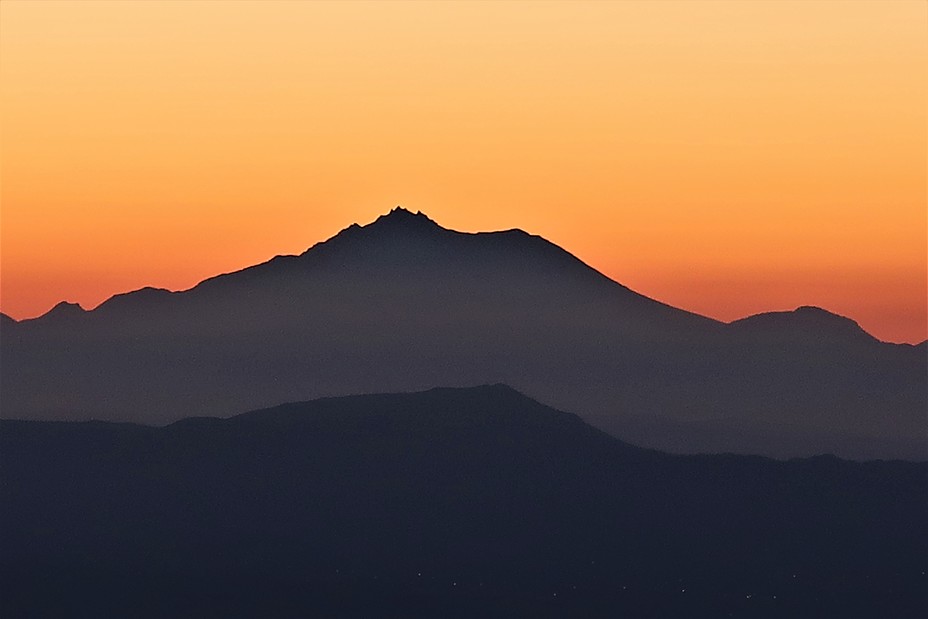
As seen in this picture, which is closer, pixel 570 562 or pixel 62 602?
pixel 62 602

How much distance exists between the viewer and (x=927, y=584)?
A: 19025 cm

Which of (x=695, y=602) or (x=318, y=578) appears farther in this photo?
(x=318, y=578)

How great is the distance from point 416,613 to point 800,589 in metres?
46.7

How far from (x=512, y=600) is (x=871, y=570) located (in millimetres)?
47431

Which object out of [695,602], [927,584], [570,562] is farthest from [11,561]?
[927,584]

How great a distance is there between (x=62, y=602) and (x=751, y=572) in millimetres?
80553

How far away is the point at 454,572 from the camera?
194 meters

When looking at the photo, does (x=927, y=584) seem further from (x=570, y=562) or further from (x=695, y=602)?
(x=570, y=562)

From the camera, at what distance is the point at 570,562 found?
198375mm

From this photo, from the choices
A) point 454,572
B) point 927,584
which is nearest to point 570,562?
point 454,572

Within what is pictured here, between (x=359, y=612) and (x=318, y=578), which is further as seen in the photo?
(x=318, y=578)

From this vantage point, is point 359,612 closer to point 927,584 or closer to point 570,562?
point 570,562

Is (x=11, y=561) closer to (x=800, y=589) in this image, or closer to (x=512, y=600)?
(x=512, y=600)

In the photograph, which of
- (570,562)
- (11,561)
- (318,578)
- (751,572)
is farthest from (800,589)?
(11,561)
